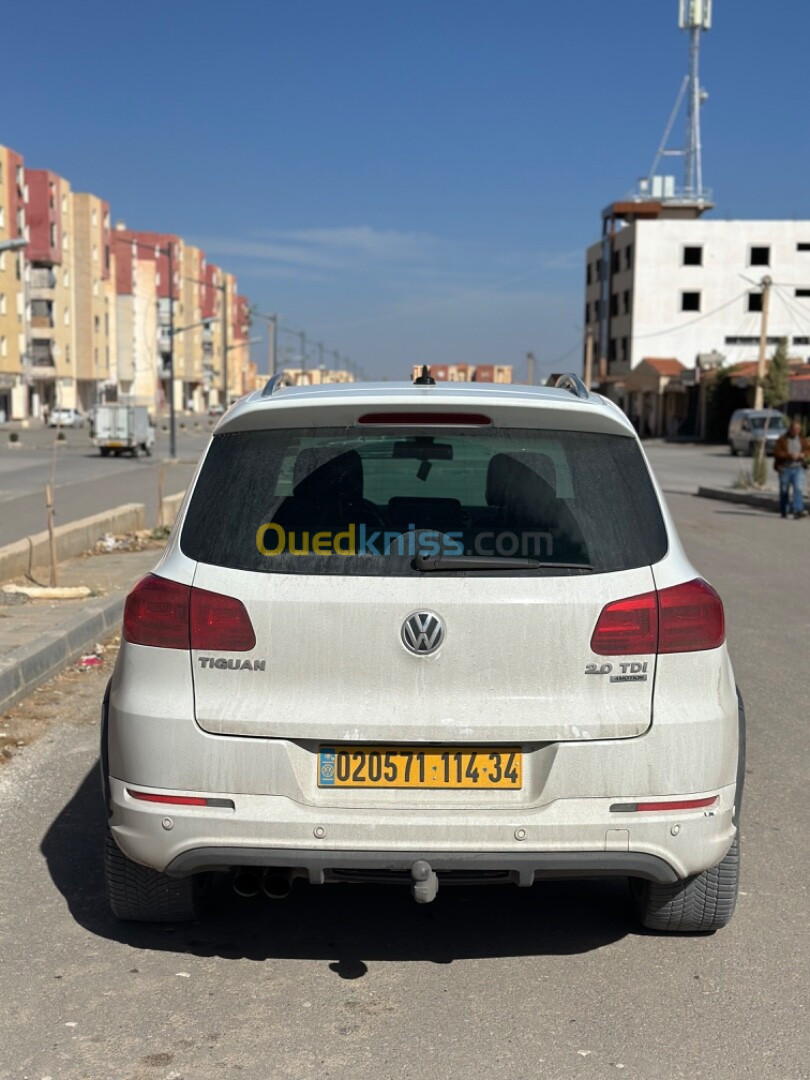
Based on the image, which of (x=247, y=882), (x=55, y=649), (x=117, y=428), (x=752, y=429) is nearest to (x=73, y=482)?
(x=117, y=428)

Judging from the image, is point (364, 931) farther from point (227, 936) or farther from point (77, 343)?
point (77, 343)

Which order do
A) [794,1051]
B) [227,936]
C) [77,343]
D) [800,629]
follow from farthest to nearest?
1. [77,343]
2. [800,629]
3. [227,936]
4. [794,1051]

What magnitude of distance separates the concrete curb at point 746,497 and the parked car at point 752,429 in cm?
2070

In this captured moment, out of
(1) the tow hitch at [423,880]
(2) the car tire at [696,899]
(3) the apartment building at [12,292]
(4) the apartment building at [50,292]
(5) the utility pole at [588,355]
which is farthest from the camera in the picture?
(4) the apartment building at [50,292]

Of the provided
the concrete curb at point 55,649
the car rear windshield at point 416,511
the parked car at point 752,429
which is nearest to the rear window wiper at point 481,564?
the car rear windshield at point 416,511

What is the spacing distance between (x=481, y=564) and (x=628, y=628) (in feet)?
1.39

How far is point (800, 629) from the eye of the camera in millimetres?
10305

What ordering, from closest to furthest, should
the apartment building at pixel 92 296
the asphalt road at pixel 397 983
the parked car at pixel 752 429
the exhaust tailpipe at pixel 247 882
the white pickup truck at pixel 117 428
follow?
the asphalt road at pixel 397 983
the exhaust tailpipe at pixel 247 882
the white pickup truck at pixel 117 428
the parked car at pixel 752 429
the apartment building at pixel 92 296

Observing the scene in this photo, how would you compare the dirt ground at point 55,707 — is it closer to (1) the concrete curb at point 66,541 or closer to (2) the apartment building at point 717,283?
(1) the concrete curb at point 66,541

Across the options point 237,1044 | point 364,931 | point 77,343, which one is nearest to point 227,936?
point 364,931

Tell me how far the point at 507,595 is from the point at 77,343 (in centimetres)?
10625

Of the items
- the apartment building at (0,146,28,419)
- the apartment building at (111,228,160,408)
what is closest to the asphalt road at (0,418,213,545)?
the apartment building at (0,146,28,419)

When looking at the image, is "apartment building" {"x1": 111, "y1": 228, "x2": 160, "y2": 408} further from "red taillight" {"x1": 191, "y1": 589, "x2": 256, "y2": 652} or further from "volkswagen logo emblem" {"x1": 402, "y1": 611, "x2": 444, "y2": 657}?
"volkswagen logo emblem" {"x1": 402, "y1": 611, "x2": 444, "y2": 657}

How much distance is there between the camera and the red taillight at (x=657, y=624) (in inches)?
139
